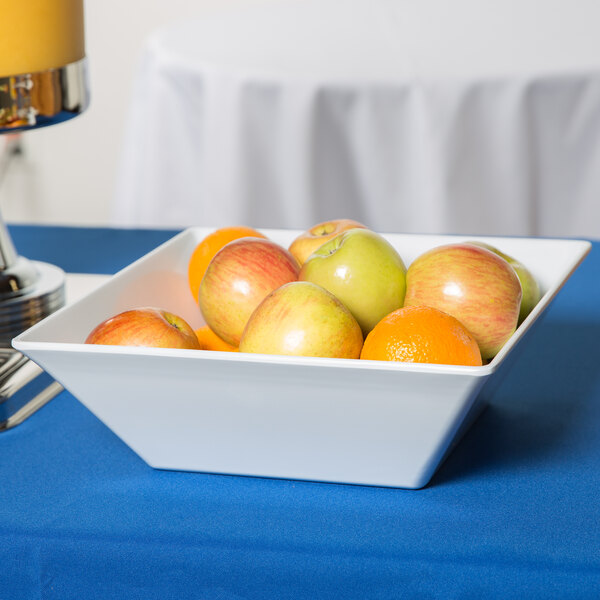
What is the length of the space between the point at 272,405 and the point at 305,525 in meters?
0.06

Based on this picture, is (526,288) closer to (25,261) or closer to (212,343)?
(212,343)

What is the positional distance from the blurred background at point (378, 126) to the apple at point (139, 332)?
0.98m

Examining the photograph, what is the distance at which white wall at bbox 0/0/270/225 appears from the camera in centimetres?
313

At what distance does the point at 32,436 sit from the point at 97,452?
5cm

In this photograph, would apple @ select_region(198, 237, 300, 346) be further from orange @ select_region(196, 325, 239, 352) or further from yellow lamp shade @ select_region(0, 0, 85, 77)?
yellow lamp shade @ select_region(0, 0, 85, 77)

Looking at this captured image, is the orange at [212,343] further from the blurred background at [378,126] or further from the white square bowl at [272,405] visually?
the blurred background at [378,126]

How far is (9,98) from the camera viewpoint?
641mm

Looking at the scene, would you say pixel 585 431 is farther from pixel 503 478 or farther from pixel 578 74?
pixel 578 74

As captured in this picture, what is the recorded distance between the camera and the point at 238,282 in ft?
1.71

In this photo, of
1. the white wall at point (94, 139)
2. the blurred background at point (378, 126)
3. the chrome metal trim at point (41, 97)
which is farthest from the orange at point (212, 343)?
the white wall at point (94, 139)

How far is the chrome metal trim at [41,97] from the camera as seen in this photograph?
2.11 ft

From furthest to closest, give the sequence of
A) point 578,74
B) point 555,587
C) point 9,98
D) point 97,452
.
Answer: point 578,74
point 9,98
point 97,452
point 555,587

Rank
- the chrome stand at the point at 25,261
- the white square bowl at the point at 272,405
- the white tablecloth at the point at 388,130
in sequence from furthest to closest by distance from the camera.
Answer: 1. the white tablecloth at the point at 388,130
2. the chrome stand at the point at 25,261
3. the white square bowl at the point at 272,405

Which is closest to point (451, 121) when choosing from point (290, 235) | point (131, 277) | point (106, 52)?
point (290, 235)
